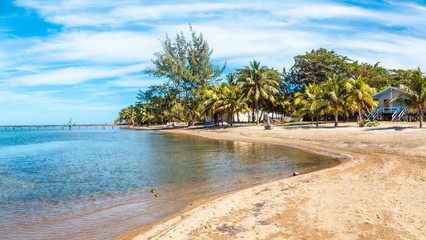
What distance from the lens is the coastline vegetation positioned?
33.6m

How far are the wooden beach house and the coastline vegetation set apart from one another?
128 centimetres

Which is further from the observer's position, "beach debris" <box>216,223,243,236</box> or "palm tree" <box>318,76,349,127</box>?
"palm tree" <box>318,76,349,127</box>

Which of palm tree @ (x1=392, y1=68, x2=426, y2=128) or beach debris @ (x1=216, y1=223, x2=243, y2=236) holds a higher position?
palm tree @ (x1=392, y1=68, x2=426, y2=128)

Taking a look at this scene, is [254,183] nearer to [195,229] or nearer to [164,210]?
[164,210]

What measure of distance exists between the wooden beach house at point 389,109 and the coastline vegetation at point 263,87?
4.20 feet

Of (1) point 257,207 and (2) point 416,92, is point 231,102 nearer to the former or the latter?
(2) point 416,92

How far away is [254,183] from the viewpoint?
32.3ft

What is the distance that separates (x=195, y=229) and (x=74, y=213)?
4012 millimetres

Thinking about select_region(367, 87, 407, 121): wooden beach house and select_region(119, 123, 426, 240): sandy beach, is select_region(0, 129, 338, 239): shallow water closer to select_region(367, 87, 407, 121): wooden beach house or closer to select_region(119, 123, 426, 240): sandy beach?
select_region(119, 123, 426, 240): sandy beach

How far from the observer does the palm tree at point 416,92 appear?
2128 cm

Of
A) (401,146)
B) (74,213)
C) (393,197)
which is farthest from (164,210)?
(401,146)

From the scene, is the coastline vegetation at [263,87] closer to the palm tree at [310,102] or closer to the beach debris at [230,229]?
the palm tree at [310,102]

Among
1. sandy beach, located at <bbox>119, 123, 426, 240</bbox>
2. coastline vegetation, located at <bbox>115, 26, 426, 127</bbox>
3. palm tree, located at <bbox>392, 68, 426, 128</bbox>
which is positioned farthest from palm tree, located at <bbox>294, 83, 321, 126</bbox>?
sandy beach, located at <bbox>119, 123, 426, 240</bbox>

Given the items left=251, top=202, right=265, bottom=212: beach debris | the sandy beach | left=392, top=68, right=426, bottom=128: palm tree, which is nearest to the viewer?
the sandy beach
